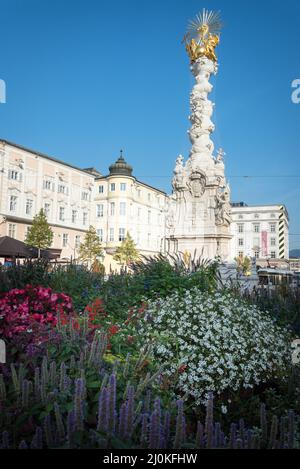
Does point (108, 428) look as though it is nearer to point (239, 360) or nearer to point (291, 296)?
point (239, 360)

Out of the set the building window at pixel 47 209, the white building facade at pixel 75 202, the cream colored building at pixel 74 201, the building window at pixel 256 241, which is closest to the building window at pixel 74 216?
the cream colored building at pixel 74 201

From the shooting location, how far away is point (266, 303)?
689 cm

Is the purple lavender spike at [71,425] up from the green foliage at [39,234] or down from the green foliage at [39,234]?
down

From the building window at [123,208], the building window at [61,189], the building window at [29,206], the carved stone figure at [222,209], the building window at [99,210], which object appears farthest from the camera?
the building window at [99,210]

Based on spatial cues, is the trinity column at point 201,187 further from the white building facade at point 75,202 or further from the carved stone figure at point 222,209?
the white building facade at point 75,202

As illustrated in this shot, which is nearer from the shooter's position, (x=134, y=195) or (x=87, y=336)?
(x=87, y=336)

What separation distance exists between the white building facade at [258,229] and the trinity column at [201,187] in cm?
6722

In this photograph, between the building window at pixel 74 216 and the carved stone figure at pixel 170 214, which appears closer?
the carved stone figure at pixel 170 214

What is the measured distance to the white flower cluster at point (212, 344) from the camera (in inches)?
158

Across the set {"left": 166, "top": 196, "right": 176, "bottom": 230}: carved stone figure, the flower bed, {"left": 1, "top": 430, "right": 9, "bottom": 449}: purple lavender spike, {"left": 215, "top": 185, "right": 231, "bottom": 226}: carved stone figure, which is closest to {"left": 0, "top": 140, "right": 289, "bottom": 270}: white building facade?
{"left": 166, "top": 196, "right": 176, "bottom": 230}: carved stone figure

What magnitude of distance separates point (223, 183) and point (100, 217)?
135 ft

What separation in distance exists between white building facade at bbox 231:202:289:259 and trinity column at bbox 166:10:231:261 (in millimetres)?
67224

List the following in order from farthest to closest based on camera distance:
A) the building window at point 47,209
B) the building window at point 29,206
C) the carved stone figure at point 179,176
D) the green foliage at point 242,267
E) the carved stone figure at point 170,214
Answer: the building window at point 47,209
the building window at point 29,206
the carved stone figure at point 170,214
the carved stone figure at point 179,176
the green foliage at point 242,267

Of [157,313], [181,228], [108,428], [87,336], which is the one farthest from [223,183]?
[108,428]
